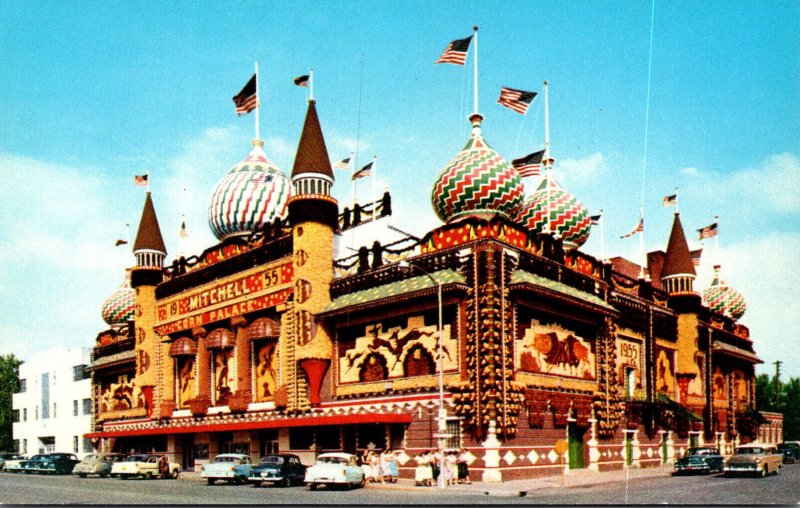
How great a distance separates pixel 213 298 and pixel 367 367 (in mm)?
14410

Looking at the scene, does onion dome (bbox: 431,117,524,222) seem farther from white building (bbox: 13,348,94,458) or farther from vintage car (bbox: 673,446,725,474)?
white building (bbox: 13,348,94,458)

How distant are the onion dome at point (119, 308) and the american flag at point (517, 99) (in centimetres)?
4356

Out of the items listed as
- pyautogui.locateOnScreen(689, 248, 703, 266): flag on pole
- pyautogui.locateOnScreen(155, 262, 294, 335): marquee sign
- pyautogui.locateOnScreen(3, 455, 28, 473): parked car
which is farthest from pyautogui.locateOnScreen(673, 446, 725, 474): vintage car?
pyautogui.locateOnScreen(3, 455, 28, 473): parked car

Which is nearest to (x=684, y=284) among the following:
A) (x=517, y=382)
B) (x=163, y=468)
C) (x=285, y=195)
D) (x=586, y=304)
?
(x=586, y=304)

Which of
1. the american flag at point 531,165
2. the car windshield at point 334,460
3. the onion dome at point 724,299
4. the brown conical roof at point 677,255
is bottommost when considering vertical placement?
the car windshield at point 334,460

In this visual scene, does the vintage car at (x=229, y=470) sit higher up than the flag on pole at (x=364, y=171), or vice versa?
the flag on pole at (x=364, y=171)

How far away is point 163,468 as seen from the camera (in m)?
44.3

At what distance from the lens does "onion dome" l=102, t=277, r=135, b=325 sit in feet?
237

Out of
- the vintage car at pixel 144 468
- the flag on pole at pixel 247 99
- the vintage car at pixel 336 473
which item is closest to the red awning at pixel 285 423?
the vintage car at pixel 144 468

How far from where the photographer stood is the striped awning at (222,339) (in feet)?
162

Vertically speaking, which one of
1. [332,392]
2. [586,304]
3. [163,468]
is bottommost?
[163,468]

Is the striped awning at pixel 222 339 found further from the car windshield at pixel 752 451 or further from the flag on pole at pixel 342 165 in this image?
the car windshield at pixel 752 451

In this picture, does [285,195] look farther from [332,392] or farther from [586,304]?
[586,304]

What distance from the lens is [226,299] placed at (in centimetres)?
5056
